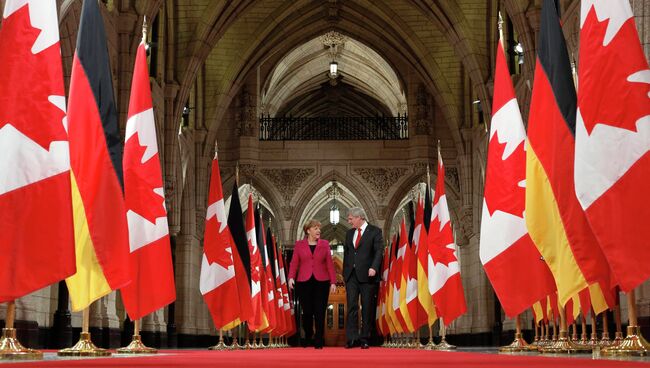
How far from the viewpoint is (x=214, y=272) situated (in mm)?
11773

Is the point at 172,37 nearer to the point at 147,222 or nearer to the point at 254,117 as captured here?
the point at 254,117

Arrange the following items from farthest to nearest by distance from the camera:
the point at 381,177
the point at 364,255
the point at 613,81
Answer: the point at 381,177 → the point at 364,255 → the point at 613,81

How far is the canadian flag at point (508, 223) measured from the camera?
22.6ft

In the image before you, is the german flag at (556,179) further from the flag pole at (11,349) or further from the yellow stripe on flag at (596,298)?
the flag pole at (11,349)

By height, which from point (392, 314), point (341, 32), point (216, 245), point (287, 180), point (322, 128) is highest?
point (341, 32)

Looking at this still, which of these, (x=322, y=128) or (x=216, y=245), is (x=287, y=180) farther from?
(x=216, y=245)

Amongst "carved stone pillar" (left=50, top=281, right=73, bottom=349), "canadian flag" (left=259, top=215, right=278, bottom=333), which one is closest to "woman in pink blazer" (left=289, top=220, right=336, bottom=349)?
"carved stone pillar" (left=50, top=281, right=73, bottom=349)

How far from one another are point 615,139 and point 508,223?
101 inches

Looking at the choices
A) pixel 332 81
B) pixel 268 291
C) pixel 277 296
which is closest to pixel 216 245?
pixel 268 291

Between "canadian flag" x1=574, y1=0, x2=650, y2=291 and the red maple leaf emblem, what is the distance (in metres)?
6.36

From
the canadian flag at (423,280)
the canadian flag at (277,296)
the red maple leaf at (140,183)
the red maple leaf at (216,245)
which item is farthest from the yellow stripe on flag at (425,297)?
the canadian flag at (277,296)

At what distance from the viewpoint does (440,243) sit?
1152cm

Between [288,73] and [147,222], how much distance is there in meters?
23.9

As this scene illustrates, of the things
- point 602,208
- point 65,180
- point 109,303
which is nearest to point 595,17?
point 602,208
